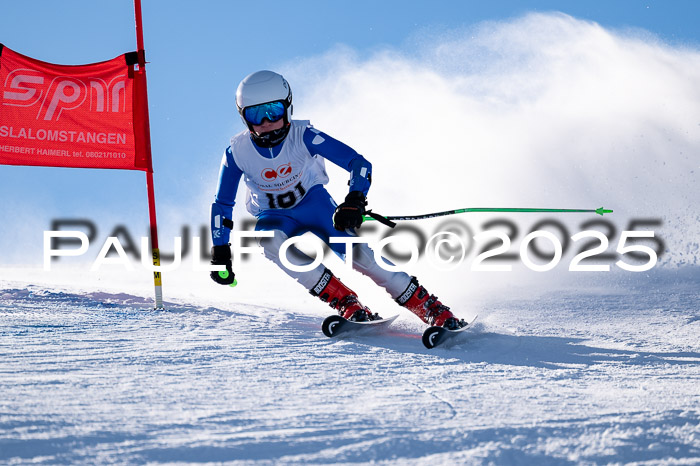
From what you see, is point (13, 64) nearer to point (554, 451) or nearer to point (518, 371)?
point (518, 371)

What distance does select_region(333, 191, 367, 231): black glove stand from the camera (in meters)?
3.97

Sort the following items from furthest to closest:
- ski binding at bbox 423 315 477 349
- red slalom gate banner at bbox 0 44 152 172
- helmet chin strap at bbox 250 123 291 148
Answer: red slalom gate banner at bbox 0 44 152 172
helmet chin strap at bbox 250 123 291 148
ski binding at bbox 423 315 477 349

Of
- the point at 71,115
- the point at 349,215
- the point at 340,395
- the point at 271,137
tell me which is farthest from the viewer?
the point at 71,115

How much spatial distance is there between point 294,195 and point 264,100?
0.68 m

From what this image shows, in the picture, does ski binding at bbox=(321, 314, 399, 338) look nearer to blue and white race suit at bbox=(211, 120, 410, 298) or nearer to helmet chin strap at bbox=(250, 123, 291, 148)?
blue and white race suit at bbox=(211, 120, 410, 298)

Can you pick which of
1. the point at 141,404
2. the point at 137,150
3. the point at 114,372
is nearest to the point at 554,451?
the point at 141,404

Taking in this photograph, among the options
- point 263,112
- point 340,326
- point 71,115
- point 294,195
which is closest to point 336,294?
point 340,326

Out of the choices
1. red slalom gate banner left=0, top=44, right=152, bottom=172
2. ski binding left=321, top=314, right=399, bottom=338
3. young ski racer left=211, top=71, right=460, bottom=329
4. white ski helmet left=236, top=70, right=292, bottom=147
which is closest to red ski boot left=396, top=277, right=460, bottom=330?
→ young ski racer left=211, top=71, right=460, bottom=329

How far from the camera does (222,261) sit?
177 inches

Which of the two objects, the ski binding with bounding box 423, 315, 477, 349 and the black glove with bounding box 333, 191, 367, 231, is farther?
the black glove with bounding box 333, 191, 367, 231

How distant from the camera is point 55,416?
84.0 inches

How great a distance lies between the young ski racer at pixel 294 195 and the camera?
4.15 m

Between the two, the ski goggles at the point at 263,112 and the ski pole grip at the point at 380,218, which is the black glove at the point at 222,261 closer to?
the ski goggles at the point at 263,112

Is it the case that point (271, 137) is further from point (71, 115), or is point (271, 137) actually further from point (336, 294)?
point (71, 115)
